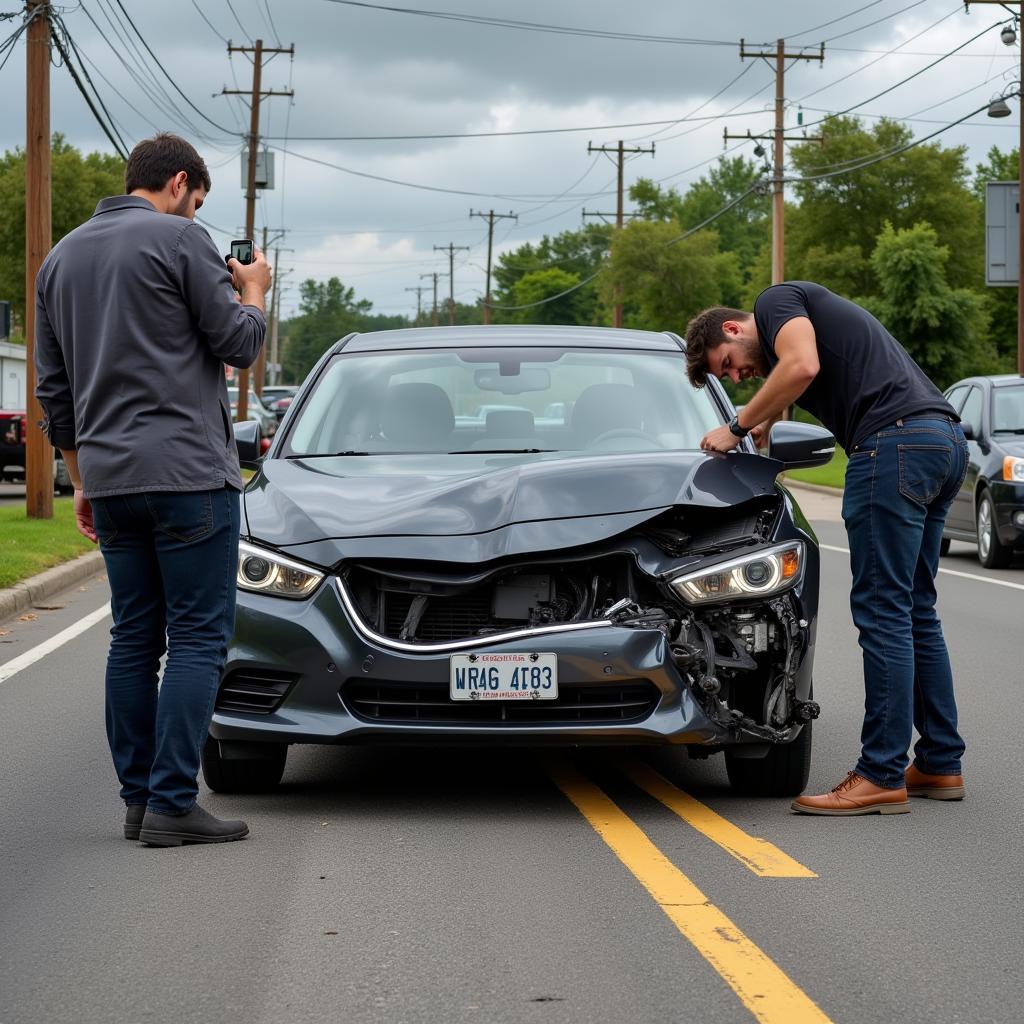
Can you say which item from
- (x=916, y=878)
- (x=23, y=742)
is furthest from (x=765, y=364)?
(x=23, y=742)

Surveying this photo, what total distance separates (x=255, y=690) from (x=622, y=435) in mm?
1884

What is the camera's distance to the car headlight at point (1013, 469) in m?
14.9

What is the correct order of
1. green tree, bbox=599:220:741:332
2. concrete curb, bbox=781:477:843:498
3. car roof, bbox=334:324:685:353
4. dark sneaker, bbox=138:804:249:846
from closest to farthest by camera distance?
dark sneaker, bbox=138:804:249:846, car roof, bbox=334:324:685:353, concrete curb, bbox=781:477:843:498, green tree, bbox=599:220:741:332

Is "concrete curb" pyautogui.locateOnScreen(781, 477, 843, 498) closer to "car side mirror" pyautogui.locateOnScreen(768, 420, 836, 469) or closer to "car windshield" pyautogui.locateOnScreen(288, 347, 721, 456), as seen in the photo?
"car windshield" pyautogui.locateOnScreen(288, 347, 721, 456)

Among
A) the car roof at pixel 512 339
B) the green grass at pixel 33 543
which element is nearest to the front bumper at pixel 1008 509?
the green grass at pixel 33 543

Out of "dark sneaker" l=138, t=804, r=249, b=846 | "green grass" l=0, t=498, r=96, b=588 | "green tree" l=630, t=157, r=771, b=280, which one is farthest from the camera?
"green tree" l=630, t=157, r=771, b=280

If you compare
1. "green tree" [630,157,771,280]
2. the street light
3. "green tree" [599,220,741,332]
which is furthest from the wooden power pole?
"green tree" [630,157,771,280]

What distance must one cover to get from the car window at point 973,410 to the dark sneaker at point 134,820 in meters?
11.8

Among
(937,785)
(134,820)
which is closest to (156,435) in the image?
(134,820)

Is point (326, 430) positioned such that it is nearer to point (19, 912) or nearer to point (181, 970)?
point (19, 912)

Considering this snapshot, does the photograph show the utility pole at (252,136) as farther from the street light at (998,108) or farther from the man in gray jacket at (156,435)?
the man in gray jacket at (156,435)

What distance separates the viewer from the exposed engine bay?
208 inches

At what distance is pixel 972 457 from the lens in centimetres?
1546

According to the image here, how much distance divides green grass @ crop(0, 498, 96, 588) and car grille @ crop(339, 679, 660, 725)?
777cm
